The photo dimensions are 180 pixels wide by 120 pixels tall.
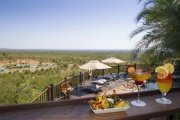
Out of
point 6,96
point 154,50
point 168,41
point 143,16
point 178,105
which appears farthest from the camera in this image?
point 6,96

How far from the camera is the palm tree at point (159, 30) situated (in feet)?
24.2

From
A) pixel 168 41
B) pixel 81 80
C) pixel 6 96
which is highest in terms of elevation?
pixel 168 41

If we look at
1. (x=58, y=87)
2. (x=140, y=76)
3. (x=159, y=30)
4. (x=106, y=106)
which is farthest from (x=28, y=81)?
(x=106, y=106)

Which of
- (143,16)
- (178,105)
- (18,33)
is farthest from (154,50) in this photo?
(18,33)

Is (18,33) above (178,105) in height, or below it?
→ above

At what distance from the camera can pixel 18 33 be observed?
43.8 meters

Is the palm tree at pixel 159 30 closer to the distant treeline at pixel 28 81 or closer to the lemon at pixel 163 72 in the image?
the distant treeline at pixel 28 81

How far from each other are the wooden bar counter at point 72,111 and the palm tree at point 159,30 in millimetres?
5833

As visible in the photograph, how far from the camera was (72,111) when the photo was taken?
5.54ft

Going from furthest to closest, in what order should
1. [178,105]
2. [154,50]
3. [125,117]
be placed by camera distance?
1. [154,50]
2. [178,105]
3. [125,117]

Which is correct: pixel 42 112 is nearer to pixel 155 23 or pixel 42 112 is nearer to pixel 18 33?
pixel 155 23

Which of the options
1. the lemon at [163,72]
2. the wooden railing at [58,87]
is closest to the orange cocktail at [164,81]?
the lemon at [163,72]

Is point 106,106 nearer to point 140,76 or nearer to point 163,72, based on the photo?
point 140,76

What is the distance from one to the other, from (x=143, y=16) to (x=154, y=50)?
1520mm
